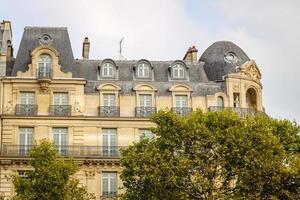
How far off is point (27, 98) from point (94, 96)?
4573 mm

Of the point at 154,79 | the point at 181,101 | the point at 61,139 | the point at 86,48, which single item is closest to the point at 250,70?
the point at 181,101

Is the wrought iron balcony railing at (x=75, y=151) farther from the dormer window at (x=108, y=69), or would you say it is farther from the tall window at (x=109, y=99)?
the dormer window at (x=108, y=69)

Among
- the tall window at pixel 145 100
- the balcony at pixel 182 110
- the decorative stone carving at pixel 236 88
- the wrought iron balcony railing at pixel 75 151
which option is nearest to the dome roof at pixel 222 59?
the decorative stone carving at pixel 236 88

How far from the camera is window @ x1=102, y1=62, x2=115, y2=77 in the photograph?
55.0 meters

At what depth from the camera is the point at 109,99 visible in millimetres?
53750

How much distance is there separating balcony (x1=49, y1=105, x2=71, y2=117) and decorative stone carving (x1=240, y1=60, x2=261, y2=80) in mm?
12707

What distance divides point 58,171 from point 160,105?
1435 centimetres

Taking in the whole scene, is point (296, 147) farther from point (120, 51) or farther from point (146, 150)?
point (120, 51)

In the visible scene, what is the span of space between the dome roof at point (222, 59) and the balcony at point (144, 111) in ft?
18.5

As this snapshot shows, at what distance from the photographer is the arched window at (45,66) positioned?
174 ft

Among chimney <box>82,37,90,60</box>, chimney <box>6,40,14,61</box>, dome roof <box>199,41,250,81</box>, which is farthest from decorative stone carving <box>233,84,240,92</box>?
chimney <box>6,40,14,61</box>

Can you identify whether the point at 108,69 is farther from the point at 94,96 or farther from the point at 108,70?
the point at 94,96

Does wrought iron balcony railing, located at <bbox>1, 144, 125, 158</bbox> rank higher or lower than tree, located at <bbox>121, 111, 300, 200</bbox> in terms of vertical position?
higher

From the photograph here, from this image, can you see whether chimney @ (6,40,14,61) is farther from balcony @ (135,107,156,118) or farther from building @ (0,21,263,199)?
balcony @ (135,107,156,118)
